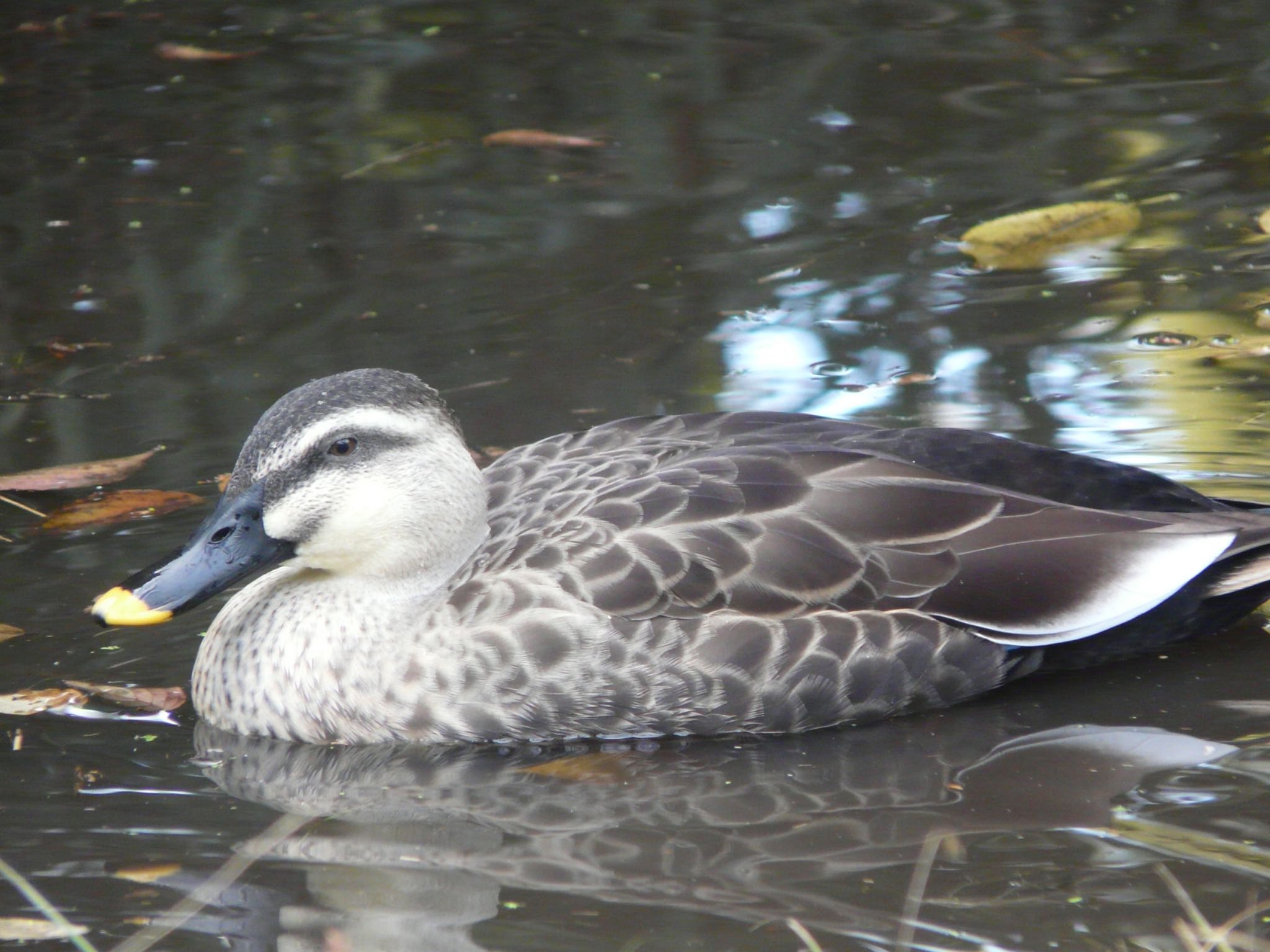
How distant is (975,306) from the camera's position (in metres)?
7.79

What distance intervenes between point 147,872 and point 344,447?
1356 mm

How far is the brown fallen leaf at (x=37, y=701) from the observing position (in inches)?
201

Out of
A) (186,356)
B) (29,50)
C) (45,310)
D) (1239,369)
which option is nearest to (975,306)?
(1239,369)

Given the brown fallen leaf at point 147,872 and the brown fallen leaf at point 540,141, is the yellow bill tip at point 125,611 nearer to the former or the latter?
the brown fallen leaf at point 147,872

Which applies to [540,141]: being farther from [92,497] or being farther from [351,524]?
[351,524]

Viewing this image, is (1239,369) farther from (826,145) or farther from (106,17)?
(106,17)

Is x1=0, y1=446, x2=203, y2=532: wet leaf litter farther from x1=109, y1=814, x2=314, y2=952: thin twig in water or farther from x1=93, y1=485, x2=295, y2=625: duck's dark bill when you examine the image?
x1=109, y1=814, x2=314, y2=952: thin twig in water

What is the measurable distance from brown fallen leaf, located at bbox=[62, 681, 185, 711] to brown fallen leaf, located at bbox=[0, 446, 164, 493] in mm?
1431

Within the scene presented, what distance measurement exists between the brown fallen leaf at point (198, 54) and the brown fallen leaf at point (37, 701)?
764 cm

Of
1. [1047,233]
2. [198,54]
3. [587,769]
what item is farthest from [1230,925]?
[198,54]

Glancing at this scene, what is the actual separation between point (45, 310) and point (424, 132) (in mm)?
2851

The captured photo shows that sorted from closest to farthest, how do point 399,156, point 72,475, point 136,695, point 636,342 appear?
point 136,695 < point 72,475 < point 636,342 < point 399,156

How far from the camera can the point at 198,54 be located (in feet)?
39.5

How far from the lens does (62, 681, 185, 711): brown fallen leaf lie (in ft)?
17.2
